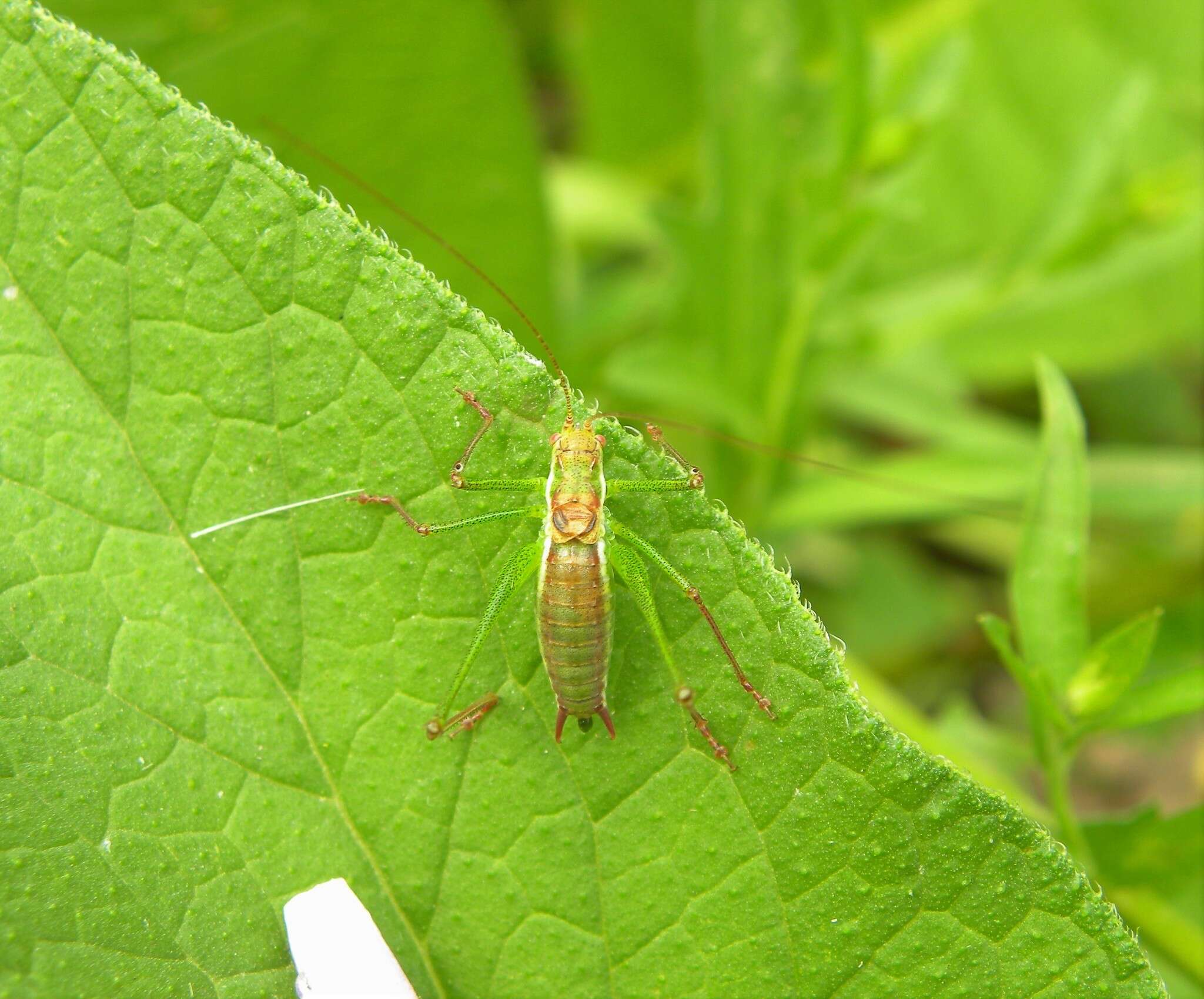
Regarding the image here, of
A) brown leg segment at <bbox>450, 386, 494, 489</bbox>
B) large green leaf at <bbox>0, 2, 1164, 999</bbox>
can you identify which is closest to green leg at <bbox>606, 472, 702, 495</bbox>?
large green leaf at <bbox>0, 2, 1164, 999</bbox>

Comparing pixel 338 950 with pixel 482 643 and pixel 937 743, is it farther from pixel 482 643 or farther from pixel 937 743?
pixel 937 743

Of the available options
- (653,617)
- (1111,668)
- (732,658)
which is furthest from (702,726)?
(1111,668)

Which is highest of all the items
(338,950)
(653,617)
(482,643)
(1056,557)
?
(1056,557)

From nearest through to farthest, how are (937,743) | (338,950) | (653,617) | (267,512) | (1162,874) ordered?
(338,950)
(267,512)
(653,617)
(1162,874)
(937,743)

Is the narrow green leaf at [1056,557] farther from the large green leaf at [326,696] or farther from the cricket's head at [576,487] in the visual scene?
the cricket's head at [576,487]

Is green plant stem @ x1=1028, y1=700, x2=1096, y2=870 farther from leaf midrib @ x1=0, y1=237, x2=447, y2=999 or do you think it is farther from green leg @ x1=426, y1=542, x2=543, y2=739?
leaf midrib @ x1=0, y1=237, x2=447, y2=999

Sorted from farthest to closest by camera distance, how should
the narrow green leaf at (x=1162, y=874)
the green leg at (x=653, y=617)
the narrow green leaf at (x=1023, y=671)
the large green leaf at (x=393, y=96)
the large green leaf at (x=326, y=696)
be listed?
the large green leaf at (x=393, y=96) → the narrow green leaf at (x=1162, y=874) → the narrow green leaf at (x=1023, y=671) → the green leg at (x=653, y=617) → the large green leaf at (x=326, y=696)

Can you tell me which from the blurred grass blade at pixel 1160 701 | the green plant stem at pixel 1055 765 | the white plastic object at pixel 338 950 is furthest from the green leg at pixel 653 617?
the blurred grass blade at pixel 1160 701
